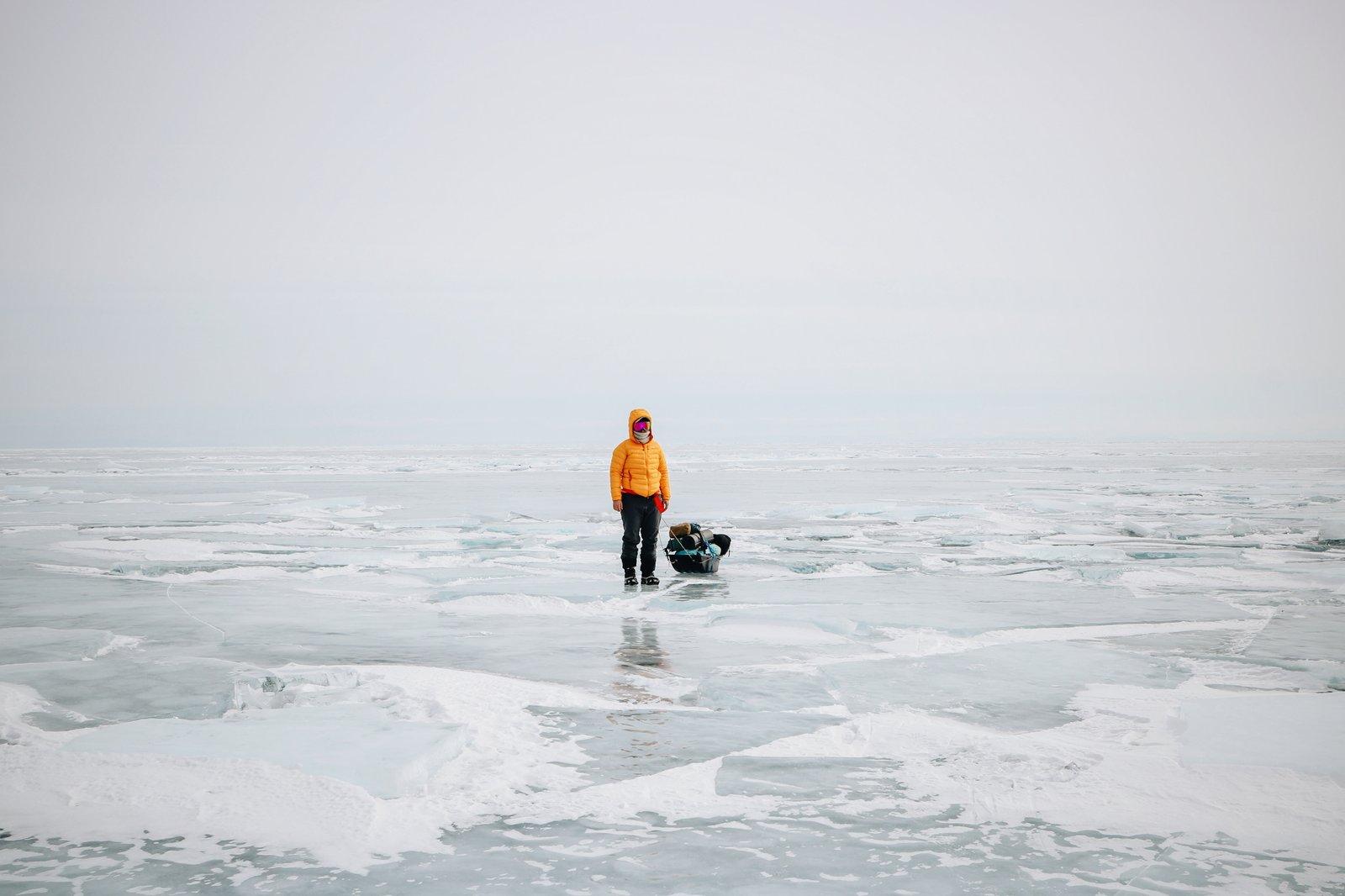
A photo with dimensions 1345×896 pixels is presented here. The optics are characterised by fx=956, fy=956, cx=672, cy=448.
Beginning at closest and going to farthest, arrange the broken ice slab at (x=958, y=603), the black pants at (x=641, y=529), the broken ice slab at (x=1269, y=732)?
the broken ice slab at (x=1269, y=732)
the broken ice slab at (x=958, y=603)
the black pants at (x=641, y=529)

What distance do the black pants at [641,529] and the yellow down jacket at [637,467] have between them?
0.30ft

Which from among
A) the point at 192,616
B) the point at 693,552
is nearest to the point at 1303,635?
the point at 693,552

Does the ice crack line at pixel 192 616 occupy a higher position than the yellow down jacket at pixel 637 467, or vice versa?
the yellow down jacket at pixel 637 467

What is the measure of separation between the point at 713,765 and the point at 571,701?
1241 millimetres

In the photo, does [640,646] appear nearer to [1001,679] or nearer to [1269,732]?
[1001,679]

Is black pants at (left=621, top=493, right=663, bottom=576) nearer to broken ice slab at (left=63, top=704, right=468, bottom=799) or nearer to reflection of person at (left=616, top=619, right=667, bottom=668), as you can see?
reflection of person at (left=616, top=619, right=667, bottom=668)

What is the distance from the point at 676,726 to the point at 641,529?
532cm

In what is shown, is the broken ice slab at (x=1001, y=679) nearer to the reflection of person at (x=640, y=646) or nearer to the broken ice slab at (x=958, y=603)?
the broken ice slab at (x=958, y=603)

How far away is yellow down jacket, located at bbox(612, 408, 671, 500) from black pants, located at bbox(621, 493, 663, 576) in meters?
0.09

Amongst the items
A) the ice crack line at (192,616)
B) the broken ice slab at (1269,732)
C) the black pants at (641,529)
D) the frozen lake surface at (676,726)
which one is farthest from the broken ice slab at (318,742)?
the black pants at (641,529)

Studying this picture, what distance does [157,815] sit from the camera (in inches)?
129

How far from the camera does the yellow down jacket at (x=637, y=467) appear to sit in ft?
31.4

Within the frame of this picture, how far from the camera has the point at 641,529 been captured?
383 inches

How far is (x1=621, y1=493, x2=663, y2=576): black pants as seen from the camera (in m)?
9.39
